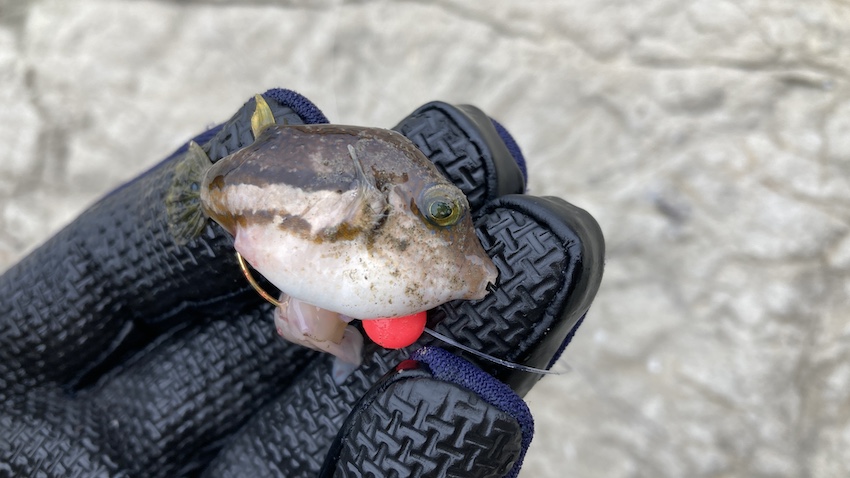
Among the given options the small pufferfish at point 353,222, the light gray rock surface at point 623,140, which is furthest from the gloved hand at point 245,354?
the light gray rock surface at point 623,140

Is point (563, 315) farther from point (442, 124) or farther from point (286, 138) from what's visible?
point (286, 138)

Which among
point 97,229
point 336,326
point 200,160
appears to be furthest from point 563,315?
point 97,229

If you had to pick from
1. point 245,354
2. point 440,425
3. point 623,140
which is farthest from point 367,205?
point 623,140

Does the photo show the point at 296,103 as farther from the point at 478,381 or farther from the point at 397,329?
the point at 478,381

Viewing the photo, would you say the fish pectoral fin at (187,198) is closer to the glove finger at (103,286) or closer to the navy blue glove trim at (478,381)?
the glove finger at (103,286)

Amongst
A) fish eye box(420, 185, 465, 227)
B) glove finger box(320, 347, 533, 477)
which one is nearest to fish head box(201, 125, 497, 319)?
fish eye box(420, 185, 465, 227)

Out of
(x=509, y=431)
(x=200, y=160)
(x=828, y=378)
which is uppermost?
(x=200, y=160)

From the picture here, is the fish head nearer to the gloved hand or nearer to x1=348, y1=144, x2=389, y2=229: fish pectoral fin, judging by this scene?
x1=348, y1=144, x2=389, y2=229: fish pectoral fin
